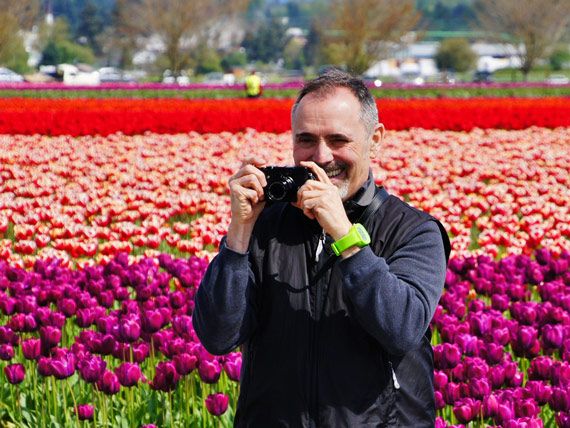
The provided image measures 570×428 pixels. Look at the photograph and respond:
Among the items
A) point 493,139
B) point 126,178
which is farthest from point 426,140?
A: point 126,178

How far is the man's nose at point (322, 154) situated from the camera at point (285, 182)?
0.27ft

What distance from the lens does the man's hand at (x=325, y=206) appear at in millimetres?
2332

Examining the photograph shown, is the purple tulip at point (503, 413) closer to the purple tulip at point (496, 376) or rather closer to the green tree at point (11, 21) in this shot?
the purple tulip at point (496, 376)

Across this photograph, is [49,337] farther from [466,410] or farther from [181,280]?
[466,410]

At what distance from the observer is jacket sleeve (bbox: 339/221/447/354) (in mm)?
2293

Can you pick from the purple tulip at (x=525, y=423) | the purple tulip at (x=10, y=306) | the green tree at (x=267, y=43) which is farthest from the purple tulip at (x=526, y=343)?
the green tree at (x=267, y=43)

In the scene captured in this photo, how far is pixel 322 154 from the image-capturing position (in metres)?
2.50

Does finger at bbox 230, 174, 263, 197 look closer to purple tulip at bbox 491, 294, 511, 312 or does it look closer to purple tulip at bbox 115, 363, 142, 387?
purple tulip at bbox 115, 363, 142, 387

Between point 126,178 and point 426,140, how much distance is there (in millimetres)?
5938

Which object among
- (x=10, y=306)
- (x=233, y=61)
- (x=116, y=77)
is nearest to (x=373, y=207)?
(x=10, y=306)

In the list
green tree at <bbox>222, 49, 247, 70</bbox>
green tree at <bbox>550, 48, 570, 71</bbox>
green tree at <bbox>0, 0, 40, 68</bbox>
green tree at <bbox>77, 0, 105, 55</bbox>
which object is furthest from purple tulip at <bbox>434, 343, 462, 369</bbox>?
green tree at <bbox>77, 0, 105, 55</bbox>

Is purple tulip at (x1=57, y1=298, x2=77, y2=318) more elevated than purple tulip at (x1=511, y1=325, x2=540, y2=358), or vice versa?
purple tulip at (x1=511, y1=325, x2=540, y2=358)

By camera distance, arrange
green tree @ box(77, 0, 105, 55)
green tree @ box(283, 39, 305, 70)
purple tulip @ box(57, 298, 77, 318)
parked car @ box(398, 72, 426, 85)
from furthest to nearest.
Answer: green tree @ box(77, 0, 105, 55)
green tree @ box(283, 39, 305, 70)
parked car @ box(398, 72, 426, 85)
purple tulip @ box(57, 298, 77, 318)

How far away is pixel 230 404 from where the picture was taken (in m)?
4.00
